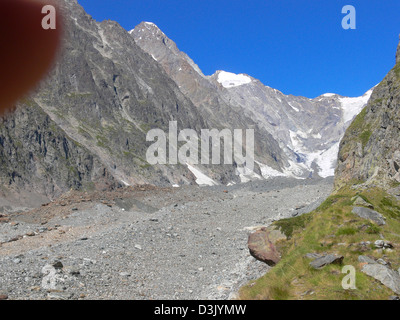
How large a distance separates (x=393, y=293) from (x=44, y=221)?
2788 centimetres

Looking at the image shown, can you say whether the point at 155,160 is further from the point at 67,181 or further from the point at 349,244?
the point at 349,244

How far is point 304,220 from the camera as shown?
18531 millimetres

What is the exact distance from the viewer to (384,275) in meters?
11.2

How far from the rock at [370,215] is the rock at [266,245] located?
11.5 feet

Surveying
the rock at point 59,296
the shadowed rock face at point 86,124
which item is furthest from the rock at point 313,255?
the shadowed rock face at point 86,124

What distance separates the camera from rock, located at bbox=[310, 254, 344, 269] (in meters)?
12.5

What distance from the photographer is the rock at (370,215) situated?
584 inches

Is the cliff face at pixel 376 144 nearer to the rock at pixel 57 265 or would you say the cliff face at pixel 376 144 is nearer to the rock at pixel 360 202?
the rock at pixel 360 202

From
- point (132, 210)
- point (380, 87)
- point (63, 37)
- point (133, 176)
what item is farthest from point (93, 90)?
point (380, 87)

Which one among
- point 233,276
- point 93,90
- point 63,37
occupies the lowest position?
point 233,276

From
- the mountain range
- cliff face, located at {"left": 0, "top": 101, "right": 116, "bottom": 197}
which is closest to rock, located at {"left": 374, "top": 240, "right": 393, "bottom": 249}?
the mountain range

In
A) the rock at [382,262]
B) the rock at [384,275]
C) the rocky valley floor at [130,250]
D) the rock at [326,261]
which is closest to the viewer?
the rock at [384,275]

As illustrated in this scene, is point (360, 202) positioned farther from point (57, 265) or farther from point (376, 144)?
point (57, 265)

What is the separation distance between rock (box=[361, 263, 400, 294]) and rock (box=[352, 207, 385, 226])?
348 cm
